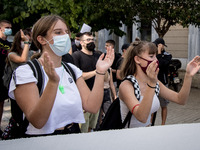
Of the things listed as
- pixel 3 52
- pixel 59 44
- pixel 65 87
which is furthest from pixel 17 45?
pixel 65 87

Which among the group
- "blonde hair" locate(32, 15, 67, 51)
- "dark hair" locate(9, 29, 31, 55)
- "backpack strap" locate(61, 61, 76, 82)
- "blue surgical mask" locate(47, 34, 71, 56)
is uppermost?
"blonde hair" locate(32, 15, 67, 51)

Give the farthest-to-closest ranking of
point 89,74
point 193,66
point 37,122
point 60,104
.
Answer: point 89,74, point 193,66, point 60,104, point 37,122

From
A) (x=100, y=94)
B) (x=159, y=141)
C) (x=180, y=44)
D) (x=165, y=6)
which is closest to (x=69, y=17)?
(x=165, y=6)

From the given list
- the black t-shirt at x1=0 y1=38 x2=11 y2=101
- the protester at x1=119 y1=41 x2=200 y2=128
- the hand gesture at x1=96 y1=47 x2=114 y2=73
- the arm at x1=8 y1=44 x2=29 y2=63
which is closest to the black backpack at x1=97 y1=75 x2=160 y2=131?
the protester at x1=119 y1=41 x2=200 y2=128

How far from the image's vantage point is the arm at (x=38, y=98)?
1.96 m

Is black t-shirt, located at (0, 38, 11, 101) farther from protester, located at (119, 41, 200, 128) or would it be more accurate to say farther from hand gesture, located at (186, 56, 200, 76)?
hand gesture, located at (186, 56, 200, 76)

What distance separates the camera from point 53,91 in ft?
6.55

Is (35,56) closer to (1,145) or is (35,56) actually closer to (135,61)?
(135,61)

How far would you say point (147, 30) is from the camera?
15.8 m

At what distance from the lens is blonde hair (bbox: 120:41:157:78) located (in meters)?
3.13

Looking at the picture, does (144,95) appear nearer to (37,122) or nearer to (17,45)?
(37,122)

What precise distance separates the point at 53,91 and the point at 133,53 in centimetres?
142

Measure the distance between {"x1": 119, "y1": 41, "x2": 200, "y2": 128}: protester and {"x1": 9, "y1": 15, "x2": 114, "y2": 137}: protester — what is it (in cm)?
40

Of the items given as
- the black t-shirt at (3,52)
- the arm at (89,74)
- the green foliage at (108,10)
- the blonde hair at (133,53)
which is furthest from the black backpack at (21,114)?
the green foliage at (108,10)
